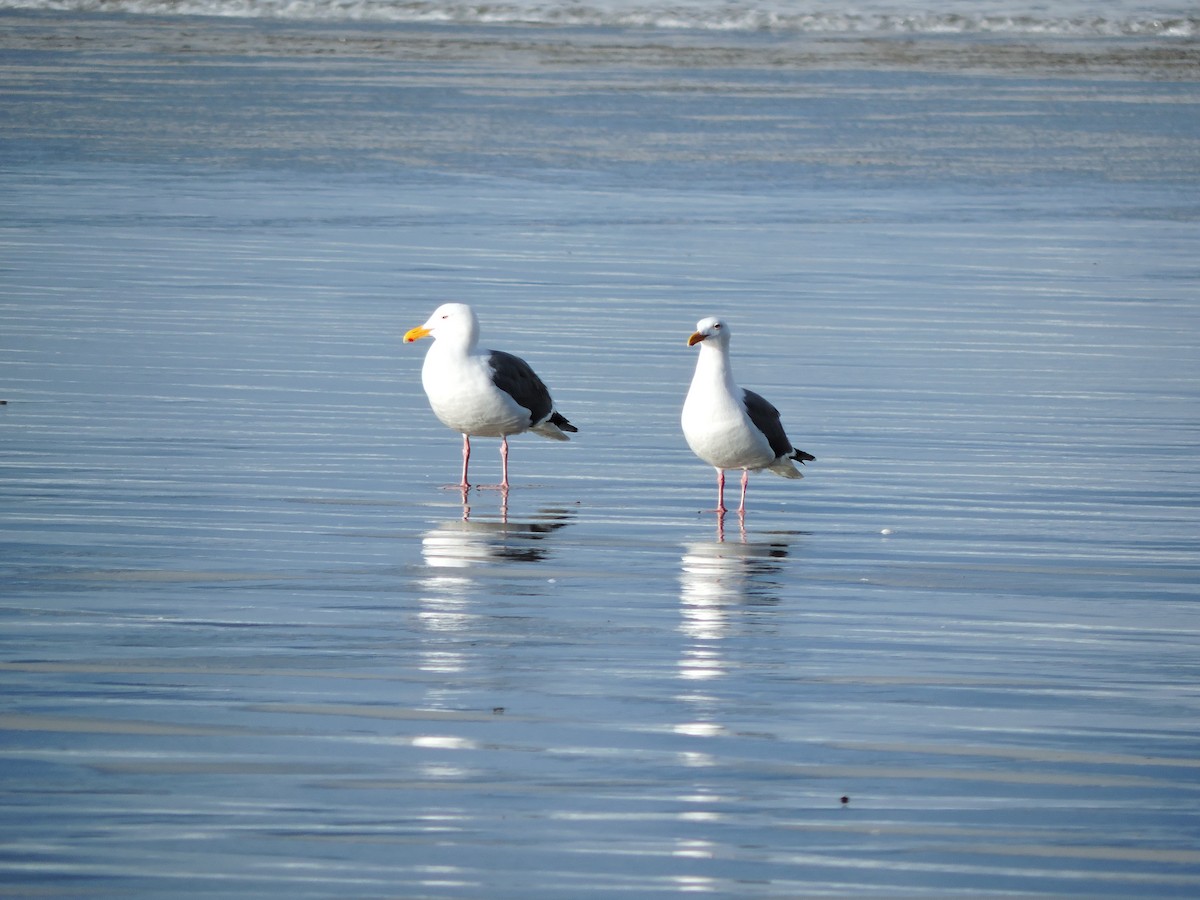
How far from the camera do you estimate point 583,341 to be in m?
12.8

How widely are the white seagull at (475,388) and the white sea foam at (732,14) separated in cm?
3185

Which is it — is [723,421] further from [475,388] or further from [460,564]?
[460,564]

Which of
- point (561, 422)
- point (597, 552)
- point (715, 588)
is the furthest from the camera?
point (561, 422)

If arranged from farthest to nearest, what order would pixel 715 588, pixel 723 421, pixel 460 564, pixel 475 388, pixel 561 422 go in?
1. pixel 561 422
2. pixel 475 388
3. pixel 723 421
4. pixel 460 564
5. pixel 715 588

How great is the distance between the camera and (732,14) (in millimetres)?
42781

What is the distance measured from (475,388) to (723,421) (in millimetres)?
1368

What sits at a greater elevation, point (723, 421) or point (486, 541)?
point (723, 421)

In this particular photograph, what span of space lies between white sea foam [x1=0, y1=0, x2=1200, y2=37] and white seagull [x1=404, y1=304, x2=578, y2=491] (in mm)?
31850

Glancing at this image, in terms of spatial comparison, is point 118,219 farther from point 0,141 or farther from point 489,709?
point 489,709

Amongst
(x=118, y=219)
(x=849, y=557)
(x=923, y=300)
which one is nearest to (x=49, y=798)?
(x=849, y=557)

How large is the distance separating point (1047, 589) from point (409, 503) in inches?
114

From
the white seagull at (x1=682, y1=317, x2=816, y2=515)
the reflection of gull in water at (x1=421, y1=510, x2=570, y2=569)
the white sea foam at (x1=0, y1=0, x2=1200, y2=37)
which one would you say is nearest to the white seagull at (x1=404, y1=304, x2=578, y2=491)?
the reflection of gull in water at (x1=421, y1=510, x2=570, y2=569)

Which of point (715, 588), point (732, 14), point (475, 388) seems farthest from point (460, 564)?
point (732, 14)

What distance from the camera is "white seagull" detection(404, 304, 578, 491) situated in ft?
→ 31.3
